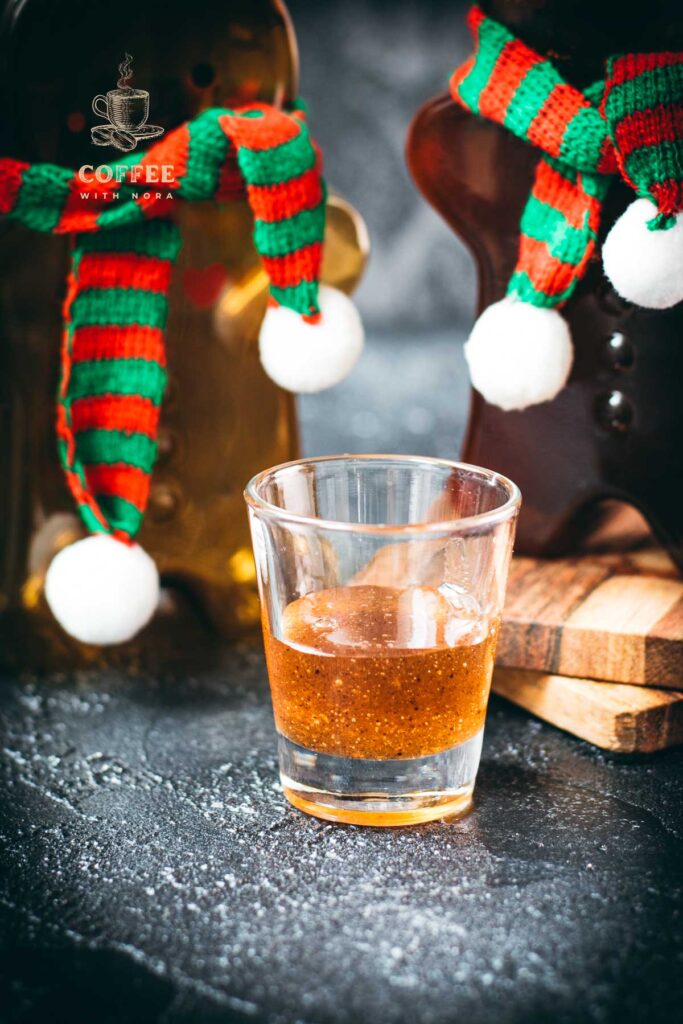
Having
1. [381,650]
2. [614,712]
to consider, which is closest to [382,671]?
[381,650]

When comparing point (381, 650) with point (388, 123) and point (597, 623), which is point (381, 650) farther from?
point (388, 123)

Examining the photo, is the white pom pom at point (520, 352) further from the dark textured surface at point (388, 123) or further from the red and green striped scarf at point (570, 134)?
the dark textured surface at point (388, 123)

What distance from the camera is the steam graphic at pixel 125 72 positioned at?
493 millimetres

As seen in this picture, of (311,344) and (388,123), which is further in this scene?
(388,123)

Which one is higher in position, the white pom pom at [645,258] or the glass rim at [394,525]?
the white pom pom at [645,258]

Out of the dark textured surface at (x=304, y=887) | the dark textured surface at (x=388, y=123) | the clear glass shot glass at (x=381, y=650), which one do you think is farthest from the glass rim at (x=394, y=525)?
the dark textured surface at (x=388, y=123)

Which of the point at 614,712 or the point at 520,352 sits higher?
the point at 520,352

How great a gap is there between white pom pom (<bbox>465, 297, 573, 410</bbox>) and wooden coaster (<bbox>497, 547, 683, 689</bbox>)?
89 mm

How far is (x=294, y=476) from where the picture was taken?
1.51 ft

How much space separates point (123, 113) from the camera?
0.50 m

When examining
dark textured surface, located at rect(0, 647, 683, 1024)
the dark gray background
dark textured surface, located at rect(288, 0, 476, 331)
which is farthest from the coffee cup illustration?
dark textured surface, located at rect(288, 0, 476, 331)

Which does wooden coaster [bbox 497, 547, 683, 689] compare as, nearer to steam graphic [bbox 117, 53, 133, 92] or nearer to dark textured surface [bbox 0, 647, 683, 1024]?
dark textured surface [bbox 0, 647, 683, 1024]

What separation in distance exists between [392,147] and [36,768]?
0.74 meters

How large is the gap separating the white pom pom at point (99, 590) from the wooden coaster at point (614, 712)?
0.58 ft
